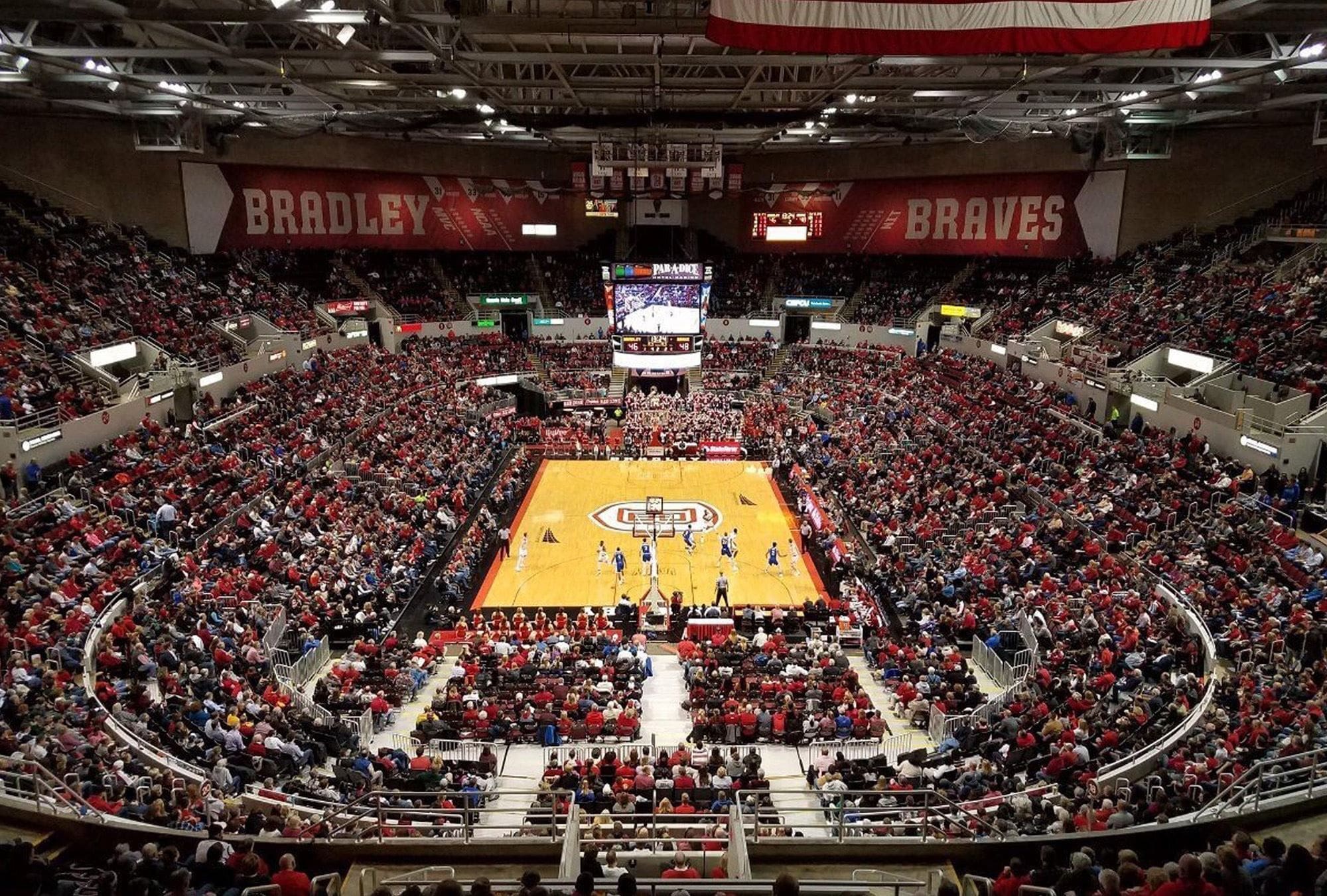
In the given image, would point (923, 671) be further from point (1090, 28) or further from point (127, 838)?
point (127, 838)

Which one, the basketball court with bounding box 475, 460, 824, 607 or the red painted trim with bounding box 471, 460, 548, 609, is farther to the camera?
the basketball court with bounding box 475, 460, 824, 607

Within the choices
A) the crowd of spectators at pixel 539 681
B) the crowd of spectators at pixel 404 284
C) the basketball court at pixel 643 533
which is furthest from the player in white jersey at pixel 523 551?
the crowd of spectators at pixel 404 284

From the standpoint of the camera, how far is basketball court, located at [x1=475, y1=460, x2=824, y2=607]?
2477 cm

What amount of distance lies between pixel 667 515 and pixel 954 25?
890 inches

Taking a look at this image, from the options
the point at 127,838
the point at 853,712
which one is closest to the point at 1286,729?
the point at 853,712

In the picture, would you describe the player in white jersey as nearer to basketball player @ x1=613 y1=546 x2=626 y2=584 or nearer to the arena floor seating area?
the arena floor seating area

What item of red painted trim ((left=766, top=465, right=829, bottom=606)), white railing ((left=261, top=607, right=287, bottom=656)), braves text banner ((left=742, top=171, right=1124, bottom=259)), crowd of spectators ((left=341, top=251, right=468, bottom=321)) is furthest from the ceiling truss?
red painted trim ((left=766, top=465, right=829, bottom=606))

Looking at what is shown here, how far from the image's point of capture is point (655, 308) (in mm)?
42562

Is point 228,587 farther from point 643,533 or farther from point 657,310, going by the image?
point 657,310

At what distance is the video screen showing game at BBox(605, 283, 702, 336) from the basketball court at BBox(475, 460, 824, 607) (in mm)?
7824

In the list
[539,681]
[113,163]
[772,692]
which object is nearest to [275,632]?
[539,681]

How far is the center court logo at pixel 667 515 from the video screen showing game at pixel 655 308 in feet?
42.0

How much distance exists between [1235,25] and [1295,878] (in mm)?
15956

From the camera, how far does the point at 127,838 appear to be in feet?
24.6
